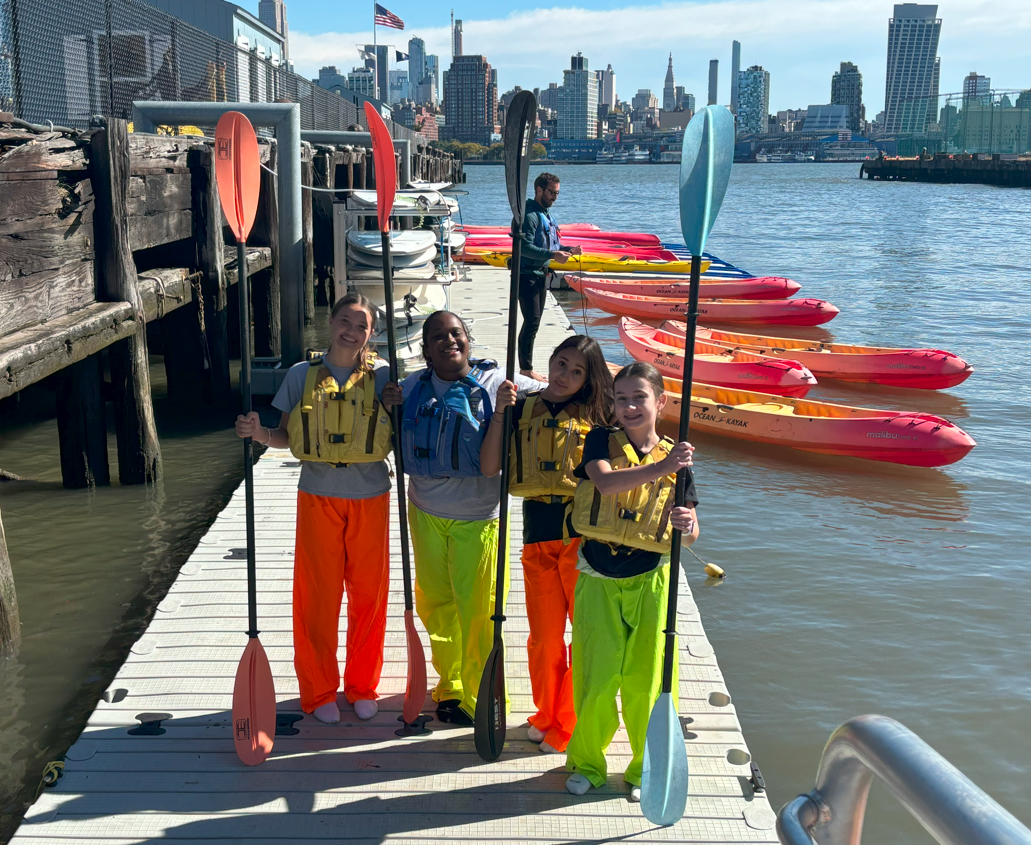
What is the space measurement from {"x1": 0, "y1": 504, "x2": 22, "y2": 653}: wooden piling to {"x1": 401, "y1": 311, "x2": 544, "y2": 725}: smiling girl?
2299 mm

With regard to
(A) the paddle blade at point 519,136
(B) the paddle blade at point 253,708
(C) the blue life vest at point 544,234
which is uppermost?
(A) the paddle blade at point 519,136

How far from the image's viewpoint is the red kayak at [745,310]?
18312 mm

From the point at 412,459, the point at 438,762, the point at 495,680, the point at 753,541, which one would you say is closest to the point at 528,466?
the point at 412,459

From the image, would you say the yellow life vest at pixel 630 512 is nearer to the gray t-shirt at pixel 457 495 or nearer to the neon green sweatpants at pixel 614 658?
the neon green sweatpants at pixel 614 658

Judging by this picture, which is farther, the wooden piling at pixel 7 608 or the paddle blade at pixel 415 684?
the wooden piling at pixel 7 608

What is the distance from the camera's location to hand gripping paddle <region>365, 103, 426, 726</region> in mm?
3900

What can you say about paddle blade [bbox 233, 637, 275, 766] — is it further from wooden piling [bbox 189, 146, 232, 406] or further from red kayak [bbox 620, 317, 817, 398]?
red kayak [bbox 620, 317, 817, 398]

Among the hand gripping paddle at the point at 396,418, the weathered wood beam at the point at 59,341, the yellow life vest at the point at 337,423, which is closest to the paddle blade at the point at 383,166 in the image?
the hand gripping paddle at the point at 396,418

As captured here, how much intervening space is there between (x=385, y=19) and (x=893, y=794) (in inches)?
1100

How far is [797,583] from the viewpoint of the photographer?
7223mm

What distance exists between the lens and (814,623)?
6.53 meters

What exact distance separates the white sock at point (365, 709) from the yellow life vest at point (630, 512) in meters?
1.24

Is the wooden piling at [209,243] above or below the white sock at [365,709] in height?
above

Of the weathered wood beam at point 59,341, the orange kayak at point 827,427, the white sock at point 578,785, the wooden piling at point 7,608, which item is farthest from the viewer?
the orange kayak at point 827,427
